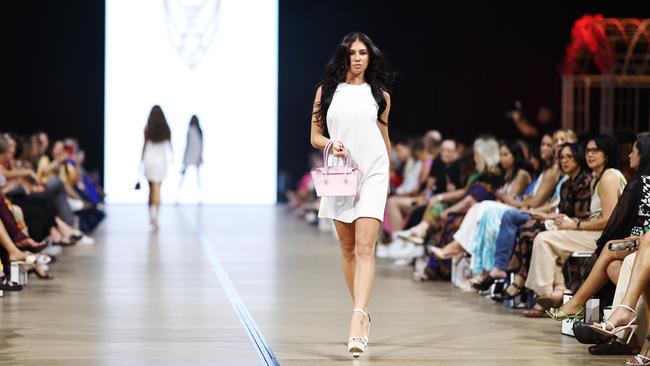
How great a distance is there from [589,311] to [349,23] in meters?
12.6

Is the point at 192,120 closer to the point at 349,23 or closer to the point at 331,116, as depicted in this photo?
the point at 349,23

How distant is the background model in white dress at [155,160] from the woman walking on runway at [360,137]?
7561 millimetres

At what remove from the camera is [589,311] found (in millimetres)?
5285

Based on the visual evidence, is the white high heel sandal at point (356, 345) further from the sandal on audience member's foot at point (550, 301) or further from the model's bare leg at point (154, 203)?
the model's bare leg at point (154, 203)

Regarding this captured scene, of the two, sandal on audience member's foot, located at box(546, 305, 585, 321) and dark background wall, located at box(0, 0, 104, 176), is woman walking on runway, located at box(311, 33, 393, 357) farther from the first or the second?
dark background wall, located at box(0, 0, 104, 176)

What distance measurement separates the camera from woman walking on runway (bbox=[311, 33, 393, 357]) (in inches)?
192

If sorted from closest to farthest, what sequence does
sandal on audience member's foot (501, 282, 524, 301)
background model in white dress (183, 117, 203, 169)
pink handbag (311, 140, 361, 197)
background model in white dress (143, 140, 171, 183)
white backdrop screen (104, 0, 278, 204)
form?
pink handbag (311, 140, 361, 197) < sandal on audience member's foot (501, 282, 524, 301) < background model in white dress (143, 140, 171, 183) < background model in white dress (183, 117, 203, 169) < white backdrop screen (104, 0, 278, 204)

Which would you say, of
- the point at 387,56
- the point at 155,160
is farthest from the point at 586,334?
the point at 387,56

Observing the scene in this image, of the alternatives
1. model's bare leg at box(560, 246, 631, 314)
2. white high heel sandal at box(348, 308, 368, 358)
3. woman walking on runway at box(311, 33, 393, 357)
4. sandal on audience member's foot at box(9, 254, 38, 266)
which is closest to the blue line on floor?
white high heel sandal at box(348, 308, 368, 358)

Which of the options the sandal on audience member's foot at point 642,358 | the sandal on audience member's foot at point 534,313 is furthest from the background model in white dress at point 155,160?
the sandal on audience member's foot at point 642,358

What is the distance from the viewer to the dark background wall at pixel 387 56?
16344mm

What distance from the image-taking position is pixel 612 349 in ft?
15.9

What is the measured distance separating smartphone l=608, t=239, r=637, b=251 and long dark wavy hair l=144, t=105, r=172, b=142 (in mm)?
7786

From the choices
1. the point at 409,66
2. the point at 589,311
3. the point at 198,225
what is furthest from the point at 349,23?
the point at 589,311
